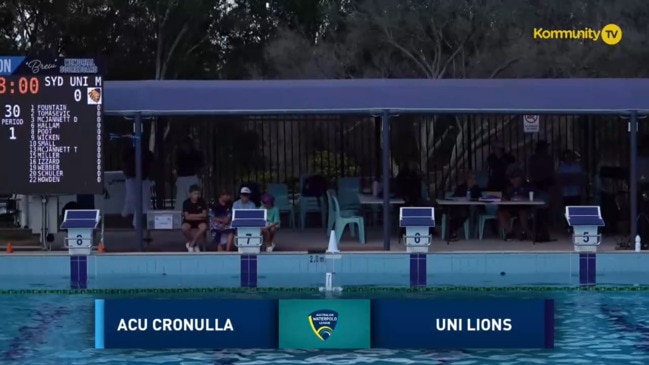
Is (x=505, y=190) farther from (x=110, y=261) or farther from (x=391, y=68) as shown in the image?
(x=391, y=68)

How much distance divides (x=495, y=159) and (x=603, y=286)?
4.73 m

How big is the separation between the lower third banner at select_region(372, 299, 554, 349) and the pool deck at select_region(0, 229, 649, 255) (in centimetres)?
601

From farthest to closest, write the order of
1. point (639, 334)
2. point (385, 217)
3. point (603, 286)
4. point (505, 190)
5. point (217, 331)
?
point (505, 190) < point (385, 217) < point (603, 286) < point (639, 334) < point (217, 331)

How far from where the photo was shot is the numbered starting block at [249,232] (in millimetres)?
14781

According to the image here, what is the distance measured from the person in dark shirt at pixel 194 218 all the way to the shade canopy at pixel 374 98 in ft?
3.87

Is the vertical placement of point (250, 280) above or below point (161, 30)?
below

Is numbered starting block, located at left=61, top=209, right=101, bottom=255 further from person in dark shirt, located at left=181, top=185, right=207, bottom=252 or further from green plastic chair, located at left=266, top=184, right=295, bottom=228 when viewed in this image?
green plastic chair, located at left=266, top=184, right=295, bottom=228

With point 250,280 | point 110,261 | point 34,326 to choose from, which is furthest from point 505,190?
point 34,326

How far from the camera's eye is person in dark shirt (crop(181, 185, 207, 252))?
614 inches

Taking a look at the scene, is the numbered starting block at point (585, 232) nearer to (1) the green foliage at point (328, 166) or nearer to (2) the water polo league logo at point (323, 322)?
(2) the water polo league logo at point (323, 322)

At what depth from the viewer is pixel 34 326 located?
11.5m

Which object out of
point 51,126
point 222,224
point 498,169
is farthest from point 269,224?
point 498,169

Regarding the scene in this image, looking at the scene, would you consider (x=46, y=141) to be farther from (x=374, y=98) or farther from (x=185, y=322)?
(x=185, y=322)

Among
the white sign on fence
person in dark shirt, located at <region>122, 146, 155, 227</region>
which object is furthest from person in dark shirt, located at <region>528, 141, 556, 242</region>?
person in dark shirt, located at <region>122, 146, 155, 227</region>
